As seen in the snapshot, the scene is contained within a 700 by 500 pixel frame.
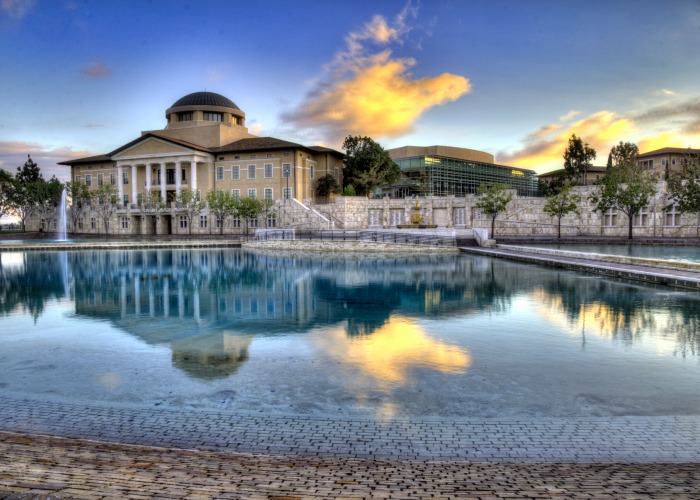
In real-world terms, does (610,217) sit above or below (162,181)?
below

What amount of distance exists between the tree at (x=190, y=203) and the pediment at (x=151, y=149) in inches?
198

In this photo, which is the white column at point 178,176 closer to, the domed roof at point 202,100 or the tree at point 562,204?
the domed roof at point 202,100

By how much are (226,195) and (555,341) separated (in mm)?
51804

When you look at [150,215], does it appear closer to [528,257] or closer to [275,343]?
[528,257]

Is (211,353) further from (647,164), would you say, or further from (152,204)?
(647,164)

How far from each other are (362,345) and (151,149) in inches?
2408

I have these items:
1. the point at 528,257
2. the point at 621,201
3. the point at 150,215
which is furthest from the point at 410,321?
the point at 150,215

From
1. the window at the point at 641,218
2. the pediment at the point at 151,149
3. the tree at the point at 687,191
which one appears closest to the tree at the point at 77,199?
the pediment at the point at 151,149

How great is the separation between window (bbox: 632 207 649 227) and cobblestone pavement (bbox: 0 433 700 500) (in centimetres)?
5372

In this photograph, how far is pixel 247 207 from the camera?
5769 cm

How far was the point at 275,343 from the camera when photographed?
40.4ft

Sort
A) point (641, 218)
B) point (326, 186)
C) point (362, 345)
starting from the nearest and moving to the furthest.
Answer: point (362, 345) < point (641, 218) < point (326, 186)

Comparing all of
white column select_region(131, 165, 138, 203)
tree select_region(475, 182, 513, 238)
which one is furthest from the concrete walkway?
white column select_region(131, 165, 138, 203)

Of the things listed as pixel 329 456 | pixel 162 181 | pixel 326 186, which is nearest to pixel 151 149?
pixel 162 181
